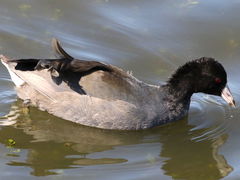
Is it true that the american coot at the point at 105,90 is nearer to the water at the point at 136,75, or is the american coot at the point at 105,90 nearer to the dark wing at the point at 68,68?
the dark wing at the point at 68,68

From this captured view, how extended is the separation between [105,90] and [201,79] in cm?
150

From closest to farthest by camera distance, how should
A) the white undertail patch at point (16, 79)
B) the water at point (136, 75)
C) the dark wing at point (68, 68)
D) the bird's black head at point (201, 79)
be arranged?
1. the water at point (136, 75)
2. the dark wing at point (68, 68)
3. the bird's black head at point (201, 79)
4. the white undertail patch at point (16, 79)

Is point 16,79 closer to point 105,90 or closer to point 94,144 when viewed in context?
point 105,90

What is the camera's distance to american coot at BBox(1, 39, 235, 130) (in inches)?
330

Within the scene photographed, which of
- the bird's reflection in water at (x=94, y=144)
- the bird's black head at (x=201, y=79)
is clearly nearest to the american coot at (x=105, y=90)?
the bird's black head at (x=201, y=79)

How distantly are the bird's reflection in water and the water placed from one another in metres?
0.01

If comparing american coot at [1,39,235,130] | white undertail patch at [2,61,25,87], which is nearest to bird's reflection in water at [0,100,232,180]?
american coot at [1,39,235,130]

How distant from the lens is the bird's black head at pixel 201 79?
8703mm

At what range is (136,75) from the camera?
33.0ft

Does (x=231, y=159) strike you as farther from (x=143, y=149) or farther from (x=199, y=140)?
(x=143, y=149)

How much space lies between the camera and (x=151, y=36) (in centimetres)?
1102

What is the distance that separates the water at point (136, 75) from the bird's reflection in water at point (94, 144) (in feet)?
0.04

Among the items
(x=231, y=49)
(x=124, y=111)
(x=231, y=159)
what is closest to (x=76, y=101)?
(x=124, y=111)

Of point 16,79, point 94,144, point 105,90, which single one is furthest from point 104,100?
point 16,79
